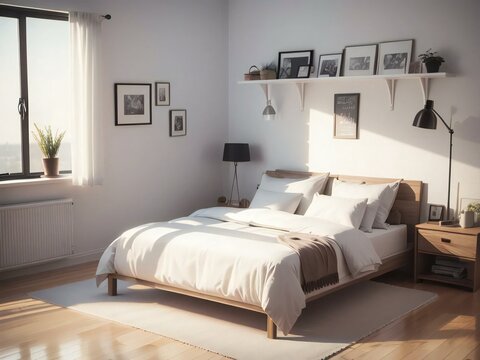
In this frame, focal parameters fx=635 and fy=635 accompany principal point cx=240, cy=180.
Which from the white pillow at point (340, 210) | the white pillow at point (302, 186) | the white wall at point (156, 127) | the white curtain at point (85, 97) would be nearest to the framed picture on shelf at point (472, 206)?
the white pillow at point (340, 210)

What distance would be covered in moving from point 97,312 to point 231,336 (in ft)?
3.53

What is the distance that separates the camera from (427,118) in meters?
5.28

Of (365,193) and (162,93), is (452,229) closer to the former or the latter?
(365,193)

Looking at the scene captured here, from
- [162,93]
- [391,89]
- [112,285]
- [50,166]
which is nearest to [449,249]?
[391,89]

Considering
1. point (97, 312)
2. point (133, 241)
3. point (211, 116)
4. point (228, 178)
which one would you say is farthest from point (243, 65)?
point (97, 312)

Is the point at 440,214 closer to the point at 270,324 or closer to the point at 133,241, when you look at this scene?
the point at 270,324

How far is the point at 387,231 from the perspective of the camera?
17.6ft

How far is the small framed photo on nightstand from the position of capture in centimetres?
556

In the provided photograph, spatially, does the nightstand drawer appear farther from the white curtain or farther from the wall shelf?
the white curtain

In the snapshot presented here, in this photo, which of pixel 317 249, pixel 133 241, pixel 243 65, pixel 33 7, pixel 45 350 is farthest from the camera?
pixel 243 65

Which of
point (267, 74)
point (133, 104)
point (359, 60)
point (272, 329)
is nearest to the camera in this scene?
point (272, 329)

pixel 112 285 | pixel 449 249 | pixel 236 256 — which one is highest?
pixel 236 256

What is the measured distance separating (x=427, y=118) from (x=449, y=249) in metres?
1.09

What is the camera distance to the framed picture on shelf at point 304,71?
6349 millimetres
